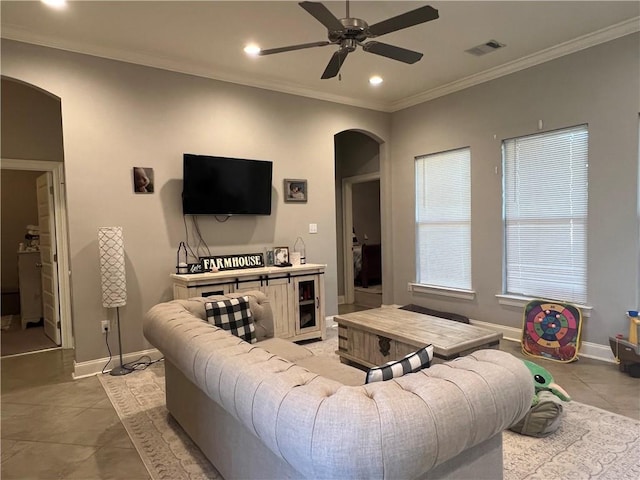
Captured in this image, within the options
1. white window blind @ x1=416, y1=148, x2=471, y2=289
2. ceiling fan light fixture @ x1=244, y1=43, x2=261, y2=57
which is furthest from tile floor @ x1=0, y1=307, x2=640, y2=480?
ceiling fan light fixture @ x1=244, y1=43, x2=261, y2=57

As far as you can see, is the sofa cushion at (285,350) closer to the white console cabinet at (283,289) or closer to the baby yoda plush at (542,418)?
the white console cabinet at (283,289)

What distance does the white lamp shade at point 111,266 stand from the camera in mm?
3570

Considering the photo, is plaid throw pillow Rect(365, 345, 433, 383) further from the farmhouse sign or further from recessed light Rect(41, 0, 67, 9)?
recessed light Rect(41, 0, 67, 9)

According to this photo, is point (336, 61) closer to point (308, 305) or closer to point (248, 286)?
point (248, 286)

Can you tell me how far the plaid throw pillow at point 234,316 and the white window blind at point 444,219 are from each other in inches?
124

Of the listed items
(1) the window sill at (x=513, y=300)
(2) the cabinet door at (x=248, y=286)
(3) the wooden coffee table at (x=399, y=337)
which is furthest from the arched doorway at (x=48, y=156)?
(1) the window sill at (x=513, y=300)

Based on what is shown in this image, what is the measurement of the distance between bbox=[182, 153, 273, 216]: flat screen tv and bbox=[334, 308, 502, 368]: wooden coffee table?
1.74 metres

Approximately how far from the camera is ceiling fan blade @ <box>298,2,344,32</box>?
2232 mm

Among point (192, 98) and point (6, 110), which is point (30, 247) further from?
point (192, 98)

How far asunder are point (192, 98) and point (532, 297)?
4.29 m

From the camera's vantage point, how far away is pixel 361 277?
25.2ft

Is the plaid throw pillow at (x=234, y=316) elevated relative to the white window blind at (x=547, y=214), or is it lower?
lower

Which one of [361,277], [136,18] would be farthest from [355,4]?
[361,277]

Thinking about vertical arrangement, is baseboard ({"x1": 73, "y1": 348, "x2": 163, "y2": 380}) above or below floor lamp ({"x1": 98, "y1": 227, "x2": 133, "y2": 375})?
below
